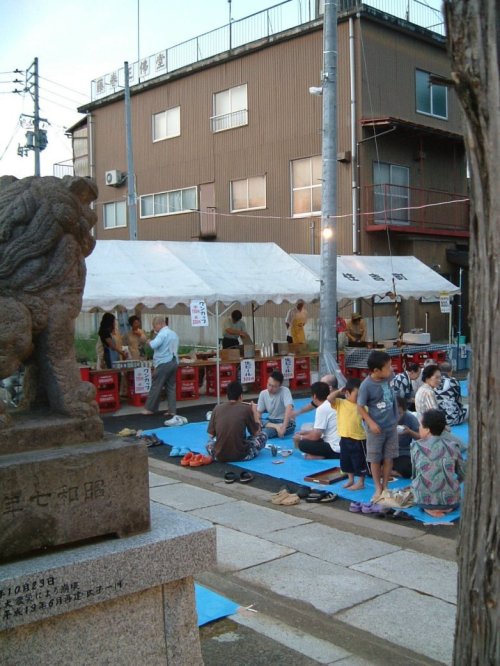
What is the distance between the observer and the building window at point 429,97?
74.0ft

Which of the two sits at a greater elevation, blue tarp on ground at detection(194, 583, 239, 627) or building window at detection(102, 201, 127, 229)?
building window at detection(102, 201, 127, 229)

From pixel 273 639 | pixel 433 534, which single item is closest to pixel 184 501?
pixel 433 534

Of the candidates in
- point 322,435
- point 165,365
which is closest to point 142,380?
point 165,365

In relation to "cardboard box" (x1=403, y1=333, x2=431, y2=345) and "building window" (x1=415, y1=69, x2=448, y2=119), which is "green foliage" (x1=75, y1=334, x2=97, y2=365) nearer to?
"cardboard box" (x1=403, y1=333, x2=431, y2=345)

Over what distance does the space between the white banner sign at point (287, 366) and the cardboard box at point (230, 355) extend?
1.23m

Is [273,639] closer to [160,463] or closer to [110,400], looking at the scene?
[160,463]

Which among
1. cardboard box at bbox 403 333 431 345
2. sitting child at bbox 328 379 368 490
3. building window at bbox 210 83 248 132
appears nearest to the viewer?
sitting child at bbox 328 379 368 490

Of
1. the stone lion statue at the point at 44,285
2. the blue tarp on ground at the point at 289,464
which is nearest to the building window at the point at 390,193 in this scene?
the blue tarp on ground at the point at 289,464

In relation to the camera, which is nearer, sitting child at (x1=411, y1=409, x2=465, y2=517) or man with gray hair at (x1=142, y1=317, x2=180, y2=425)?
sitting child at (x1=411, y1=409, x2=465, y2=517)

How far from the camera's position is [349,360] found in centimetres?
1683

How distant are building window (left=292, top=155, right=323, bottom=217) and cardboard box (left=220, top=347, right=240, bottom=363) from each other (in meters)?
8.18

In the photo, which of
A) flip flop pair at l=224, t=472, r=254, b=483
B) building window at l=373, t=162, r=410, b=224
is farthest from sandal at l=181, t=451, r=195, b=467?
building window at l=373, t=162, r=410, b=224

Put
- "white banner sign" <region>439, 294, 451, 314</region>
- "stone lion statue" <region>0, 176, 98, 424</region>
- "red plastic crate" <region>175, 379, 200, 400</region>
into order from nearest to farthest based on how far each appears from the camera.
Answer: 1. "stone lion statue" <region>0, 176, 98, 424</region>
2. "red plastic crate" <region>175, 379, 200, 400</region>
3. "white banner sign" <region>439, 294, 451, 314</region>

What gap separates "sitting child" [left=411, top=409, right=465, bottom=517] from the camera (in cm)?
681
